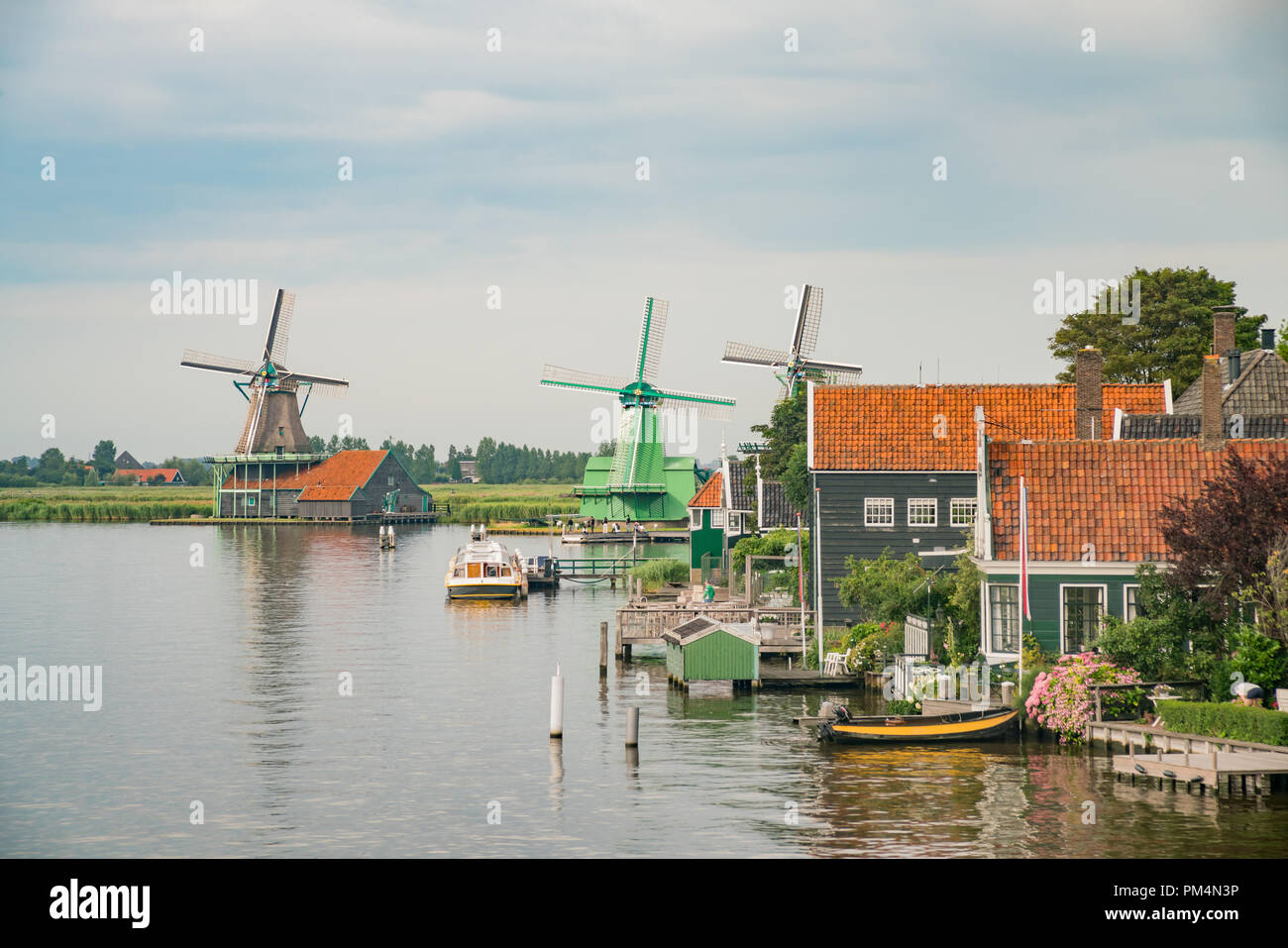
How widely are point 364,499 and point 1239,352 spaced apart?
452 feet

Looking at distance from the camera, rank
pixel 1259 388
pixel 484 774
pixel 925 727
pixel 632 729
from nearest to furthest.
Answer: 1. pixel 484 774
2. pixel 925 727
3. pixel 632 729
4. pixel 1259 388

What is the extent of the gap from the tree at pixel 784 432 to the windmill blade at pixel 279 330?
111309 mm

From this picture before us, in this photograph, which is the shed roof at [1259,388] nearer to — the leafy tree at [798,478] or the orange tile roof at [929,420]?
the orange tile roof at [929,420]

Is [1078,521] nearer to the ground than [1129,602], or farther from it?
farther from it

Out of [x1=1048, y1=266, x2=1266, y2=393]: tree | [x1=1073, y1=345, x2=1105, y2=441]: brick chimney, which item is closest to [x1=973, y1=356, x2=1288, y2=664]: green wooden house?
[x1=1073, y1=345, x2=1105, y2=441]: brick chimney

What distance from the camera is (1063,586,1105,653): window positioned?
35.6m

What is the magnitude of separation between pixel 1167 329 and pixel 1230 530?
164 feet

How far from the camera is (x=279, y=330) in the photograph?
166m

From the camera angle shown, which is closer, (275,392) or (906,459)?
(906,459)

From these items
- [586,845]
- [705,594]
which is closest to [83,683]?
[705,594]

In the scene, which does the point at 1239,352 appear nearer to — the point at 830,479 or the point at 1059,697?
the point at 830,479

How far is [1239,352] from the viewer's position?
172 feet

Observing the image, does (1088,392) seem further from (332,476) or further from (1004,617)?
(332,476)

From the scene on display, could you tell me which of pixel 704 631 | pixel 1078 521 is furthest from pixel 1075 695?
pixel 704 631
